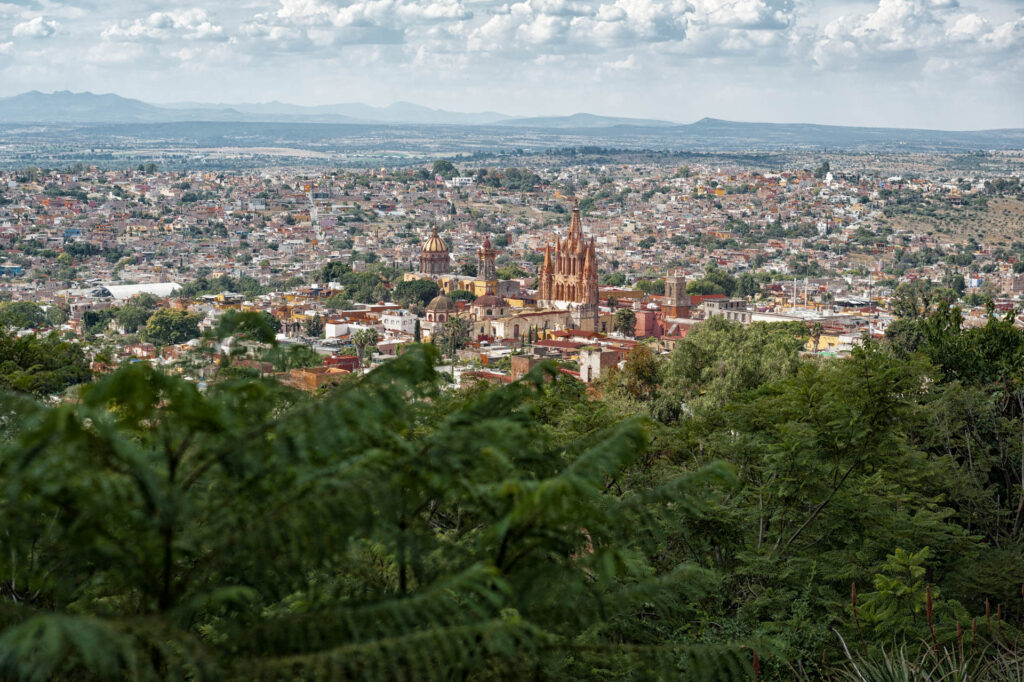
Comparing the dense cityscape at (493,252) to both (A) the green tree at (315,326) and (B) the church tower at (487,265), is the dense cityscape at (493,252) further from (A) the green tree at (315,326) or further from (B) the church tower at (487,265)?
(B) the church tower at (487,265)

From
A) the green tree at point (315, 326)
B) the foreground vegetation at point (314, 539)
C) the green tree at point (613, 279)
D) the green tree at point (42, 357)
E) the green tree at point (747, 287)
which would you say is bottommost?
the green tree at point (613, 279)

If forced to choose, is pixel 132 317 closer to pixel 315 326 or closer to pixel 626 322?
pixel 315 326

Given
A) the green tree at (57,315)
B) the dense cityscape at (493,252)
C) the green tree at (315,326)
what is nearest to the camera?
the green tree at (57,315)

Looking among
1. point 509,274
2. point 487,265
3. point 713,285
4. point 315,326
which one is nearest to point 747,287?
point 713,285

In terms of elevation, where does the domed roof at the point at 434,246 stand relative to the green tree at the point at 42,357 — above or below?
below

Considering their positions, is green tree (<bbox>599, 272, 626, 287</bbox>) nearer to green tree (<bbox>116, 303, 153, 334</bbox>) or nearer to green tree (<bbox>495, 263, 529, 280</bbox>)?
green tree (<bbox>495, 263, 529, 280</bbox>)

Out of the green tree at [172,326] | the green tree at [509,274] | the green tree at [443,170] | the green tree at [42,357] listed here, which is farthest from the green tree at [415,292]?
the green tree at [443,170]
